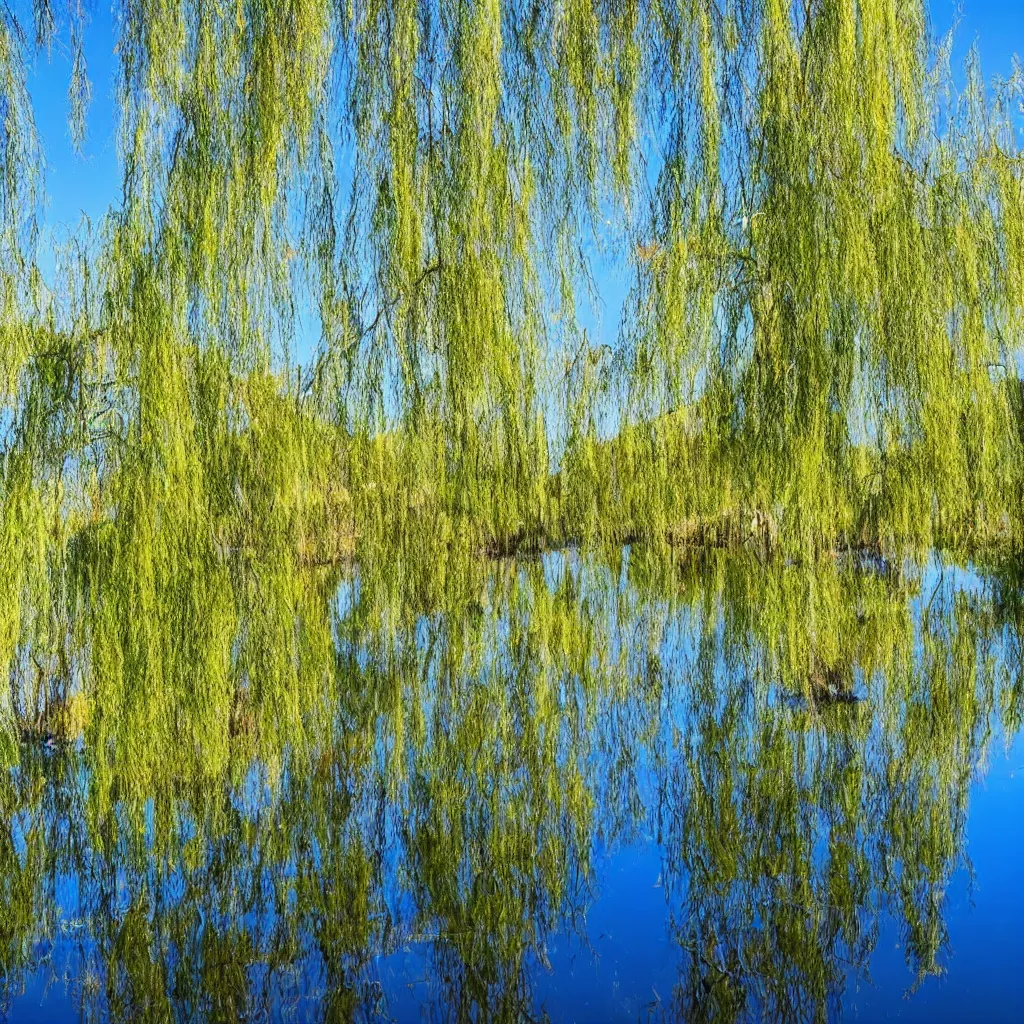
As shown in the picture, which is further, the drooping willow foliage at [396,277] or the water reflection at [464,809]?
the drooping willow foliage at [396,277]

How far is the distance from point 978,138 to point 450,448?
204 centimetres

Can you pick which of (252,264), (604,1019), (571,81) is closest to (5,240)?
(252,264)

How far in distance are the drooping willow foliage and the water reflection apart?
184mm

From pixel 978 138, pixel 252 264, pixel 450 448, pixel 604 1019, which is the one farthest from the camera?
pixel 978 138

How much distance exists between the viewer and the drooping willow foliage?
2168 millimetres

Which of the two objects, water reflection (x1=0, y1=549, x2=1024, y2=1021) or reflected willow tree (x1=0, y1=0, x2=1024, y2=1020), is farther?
reflected willow tree (x1=0, y1=0, x2=1024, y2=1020)

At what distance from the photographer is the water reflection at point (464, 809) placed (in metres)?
1.75

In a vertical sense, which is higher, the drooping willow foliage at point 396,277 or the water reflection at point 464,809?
the drooping willow foliage at point 396,277

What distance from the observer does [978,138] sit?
3250mm

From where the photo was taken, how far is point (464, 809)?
7.47ft

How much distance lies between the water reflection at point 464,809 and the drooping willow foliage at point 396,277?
7.2 inches

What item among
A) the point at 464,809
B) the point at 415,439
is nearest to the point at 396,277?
the point at 415,439

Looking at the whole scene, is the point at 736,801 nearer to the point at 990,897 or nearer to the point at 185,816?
the point at 990,897

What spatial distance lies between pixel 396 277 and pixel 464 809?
3.77 feet
